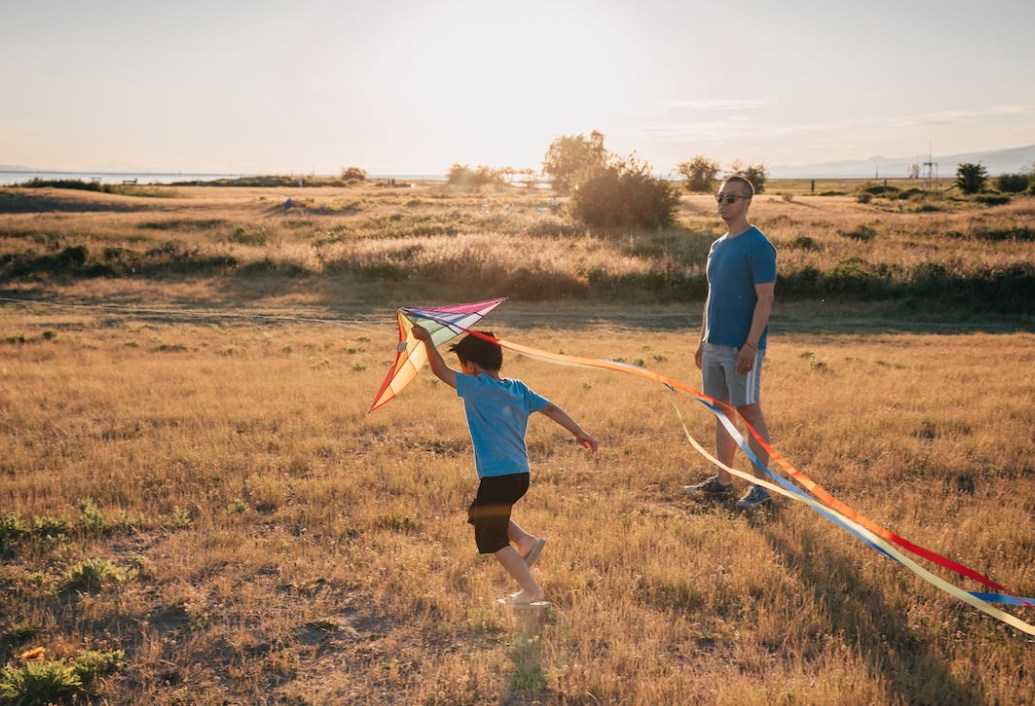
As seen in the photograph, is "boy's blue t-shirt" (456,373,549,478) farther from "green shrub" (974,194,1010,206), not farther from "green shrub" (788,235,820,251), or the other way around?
"green shrub" (974,194,1010,206)

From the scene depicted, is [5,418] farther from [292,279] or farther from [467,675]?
[292,279]

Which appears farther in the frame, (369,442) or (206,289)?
(206,289)

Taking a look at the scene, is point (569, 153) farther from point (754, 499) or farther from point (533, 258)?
point (754, 499)

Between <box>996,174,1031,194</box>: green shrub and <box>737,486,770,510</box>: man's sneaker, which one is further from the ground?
<box>996,174,1031,194</box>: green shrub

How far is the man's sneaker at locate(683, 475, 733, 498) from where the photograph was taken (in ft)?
24.2

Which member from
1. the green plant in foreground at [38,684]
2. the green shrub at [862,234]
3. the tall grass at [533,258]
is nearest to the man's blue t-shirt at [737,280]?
the green plant in foreground at [38,684]

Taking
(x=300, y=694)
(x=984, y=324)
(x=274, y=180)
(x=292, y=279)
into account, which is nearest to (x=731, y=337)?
(x=300, y=694)

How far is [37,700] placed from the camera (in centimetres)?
418

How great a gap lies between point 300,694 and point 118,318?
58.8 ft

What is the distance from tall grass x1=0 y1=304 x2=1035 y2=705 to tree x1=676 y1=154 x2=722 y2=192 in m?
76.1

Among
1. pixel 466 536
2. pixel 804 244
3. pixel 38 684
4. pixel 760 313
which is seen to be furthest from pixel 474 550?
pixel 804 244

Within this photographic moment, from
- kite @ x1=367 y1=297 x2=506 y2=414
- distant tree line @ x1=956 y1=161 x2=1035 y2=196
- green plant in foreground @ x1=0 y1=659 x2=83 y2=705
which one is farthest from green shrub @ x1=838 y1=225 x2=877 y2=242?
distant tree line @ x1=956 y1=161 x2=1035 y2=196

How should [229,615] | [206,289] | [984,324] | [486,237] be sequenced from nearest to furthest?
1. [229,615]
2. [984,324]
3. [206,289]
4. [486,237]

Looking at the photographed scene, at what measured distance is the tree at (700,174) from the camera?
8381 cm
